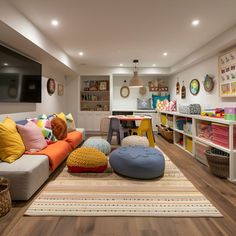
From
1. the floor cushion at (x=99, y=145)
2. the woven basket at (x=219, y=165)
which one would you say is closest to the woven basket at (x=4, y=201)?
the floor cushion at (x=99, y=145)

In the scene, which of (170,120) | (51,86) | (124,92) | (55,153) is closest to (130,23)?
(55,153)

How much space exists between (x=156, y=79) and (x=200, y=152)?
4318 mm

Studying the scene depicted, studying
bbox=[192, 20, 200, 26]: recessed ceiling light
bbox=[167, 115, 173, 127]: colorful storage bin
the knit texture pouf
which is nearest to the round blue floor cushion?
the knit texture pouf

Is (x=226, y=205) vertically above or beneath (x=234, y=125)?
beneath

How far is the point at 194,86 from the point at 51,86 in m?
3.75

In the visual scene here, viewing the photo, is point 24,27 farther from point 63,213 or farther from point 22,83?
point 63,213

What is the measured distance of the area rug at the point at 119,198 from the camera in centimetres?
201

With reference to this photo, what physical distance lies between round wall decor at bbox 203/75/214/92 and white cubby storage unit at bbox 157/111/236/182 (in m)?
0.75

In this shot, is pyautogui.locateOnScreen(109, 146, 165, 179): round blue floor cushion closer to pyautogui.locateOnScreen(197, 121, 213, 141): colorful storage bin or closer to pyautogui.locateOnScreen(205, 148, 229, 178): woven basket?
pyautogui.locateOnScreen(205, 148, 229, 178): woven basket

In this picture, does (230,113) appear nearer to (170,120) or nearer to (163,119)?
(170,120)

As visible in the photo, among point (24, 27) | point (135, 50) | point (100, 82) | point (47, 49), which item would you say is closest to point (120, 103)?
point (100, 82)

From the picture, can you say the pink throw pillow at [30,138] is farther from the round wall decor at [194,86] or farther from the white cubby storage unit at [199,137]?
the round wall decor at [194,86]

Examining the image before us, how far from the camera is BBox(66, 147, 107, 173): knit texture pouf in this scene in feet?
9.77

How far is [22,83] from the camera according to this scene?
12.3ft
